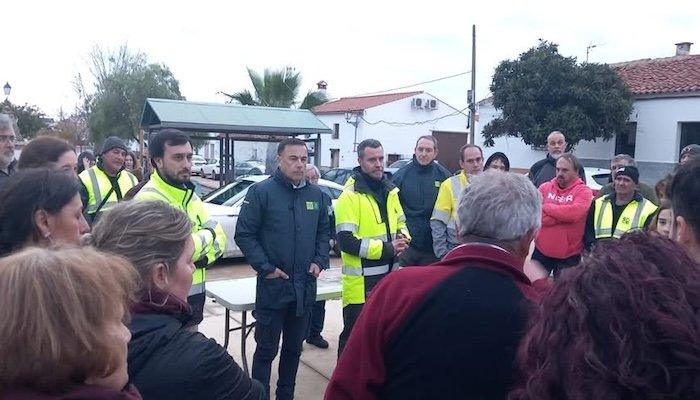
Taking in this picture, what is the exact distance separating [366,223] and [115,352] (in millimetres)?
3198

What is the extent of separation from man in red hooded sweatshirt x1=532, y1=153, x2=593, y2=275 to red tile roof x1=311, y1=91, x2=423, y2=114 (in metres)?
31.9

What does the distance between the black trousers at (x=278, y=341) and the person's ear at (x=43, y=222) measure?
1.90m

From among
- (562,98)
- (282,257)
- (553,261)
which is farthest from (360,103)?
(282,257)

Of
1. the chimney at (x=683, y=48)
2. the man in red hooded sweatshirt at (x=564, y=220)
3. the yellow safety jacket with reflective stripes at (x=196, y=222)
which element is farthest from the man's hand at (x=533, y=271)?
the chimney at (x=683, y=48)

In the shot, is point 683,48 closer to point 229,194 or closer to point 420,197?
point 229,194

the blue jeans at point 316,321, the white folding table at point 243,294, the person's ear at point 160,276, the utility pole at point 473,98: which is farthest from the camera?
the utility pole at point 473,98

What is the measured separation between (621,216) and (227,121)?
10.1 meters

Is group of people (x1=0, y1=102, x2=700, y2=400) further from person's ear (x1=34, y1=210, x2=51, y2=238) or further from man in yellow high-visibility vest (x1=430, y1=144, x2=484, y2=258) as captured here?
man in yellow high-visibility vest (x1=430, y1=144, x2=484, y2=258)

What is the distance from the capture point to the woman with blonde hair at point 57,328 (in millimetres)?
1119

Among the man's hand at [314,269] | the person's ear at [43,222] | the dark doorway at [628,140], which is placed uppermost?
the dark doorway at [628,140]

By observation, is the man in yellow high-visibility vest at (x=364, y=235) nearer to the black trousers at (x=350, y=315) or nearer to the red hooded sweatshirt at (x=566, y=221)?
the black trousers at (x=350, y=315)

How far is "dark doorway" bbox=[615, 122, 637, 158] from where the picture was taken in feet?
74.6

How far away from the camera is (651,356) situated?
0.99m

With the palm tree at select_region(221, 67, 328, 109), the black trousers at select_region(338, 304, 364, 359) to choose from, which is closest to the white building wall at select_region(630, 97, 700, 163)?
the palm tree at select_region(221, 67, 328, 109)
